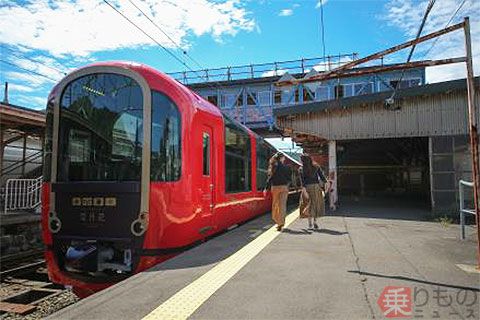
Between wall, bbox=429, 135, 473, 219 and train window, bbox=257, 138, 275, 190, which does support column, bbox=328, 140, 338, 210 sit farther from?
wall, bbox=429, 135, 473, 219

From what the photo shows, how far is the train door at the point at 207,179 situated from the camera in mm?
6719

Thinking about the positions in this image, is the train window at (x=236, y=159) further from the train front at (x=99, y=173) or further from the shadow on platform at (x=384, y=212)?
the shadow on platform at (x=384, y=212)

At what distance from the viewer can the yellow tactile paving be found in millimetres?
3531

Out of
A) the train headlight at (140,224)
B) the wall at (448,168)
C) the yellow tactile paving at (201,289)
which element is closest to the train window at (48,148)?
the train headlight at (140,224)

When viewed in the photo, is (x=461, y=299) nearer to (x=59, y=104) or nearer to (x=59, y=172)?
(x=59, y=172)

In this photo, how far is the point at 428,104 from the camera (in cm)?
1388

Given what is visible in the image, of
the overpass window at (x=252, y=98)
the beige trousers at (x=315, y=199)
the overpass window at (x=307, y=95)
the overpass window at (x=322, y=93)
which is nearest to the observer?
the beige trousers at (x=315, y=199)

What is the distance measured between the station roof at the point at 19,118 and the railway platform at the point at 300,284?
26.2ft

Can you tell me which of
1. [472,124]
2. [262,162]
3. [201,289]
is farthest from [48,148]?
[262,162]

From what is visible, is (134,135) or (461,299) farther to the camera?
(134,135)

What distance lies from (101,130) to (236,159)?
3870mm

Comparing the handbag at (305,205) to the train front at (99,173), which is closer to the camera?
the train front at (99,173)

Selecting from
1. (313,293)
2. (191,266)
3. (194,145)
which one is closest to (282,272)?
(313,293)

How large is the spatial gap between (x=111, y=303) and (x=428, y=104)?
13241 mm
